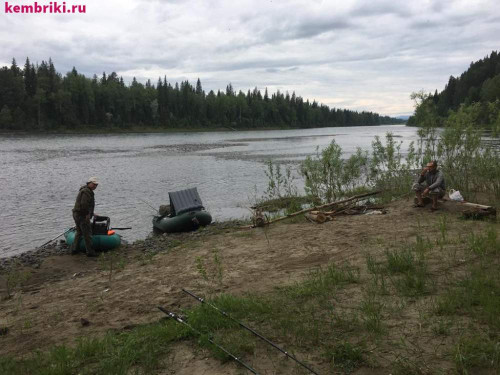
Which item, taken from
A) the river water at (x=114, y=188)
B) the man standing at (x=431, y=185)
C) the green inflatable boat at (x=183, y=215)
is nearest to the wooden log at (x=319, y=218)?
the man standing at (x=431, y=185)

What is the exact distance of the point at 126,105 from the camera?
105 metres

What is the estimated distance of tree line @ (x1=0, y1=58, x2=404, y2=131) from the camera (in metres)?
88.6

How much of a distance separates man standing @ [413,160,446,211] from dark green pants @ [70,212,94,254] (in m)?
8.94

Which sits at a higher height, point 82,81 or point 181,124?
point 82,81

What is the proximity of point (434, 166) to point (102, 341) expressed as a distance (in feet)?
31.1

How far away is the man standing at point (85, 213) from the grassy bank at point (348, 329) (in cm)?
614

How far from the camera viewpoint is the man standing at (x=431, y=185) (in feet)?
36.9

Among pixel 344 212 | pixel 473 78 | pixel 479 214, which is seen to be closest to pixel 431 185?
pixel 479 214

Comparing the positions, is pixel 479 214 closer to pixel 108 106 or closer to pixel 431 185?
pixel 431 185

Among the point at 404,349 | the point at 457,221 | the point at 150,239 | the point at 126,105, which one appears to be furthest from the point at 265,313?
the point at 126,105

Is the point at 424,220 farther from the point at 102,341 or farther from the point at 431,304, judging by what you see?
the point at 102,341

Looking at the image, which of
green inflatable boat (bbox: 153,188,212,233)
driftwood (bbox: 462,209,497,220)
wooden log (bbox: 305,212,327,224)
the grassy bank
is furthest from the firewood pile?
the grassy bank

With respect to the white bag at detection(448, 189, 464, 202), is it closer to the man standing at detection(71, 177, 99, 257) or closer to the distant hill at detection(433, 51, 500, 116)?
the man standing at detection(71, 177, 99, 257)

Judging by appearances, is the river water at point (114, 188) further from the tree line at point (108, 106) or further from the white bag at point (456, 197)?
the tree line at point (108, 106)
